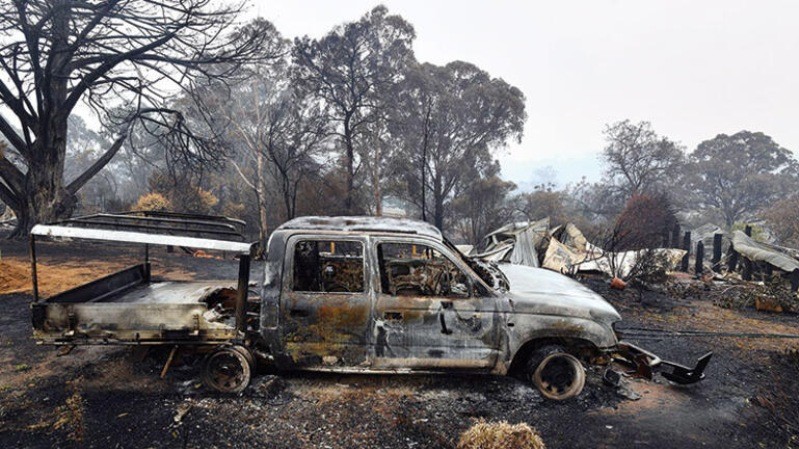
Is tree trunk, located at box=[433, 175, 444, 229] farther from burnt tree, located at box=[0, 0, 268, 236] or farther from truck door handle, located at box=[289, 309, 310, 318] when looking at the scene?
truck door handle, located at box=[289, 309, 310, 318]

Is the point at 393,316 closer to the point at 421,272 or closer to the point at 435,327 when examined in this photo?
the point at 435,327

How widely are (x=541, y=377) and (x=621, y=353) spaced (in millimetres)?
1089

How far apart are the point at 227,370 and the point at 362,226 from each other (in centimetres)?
212

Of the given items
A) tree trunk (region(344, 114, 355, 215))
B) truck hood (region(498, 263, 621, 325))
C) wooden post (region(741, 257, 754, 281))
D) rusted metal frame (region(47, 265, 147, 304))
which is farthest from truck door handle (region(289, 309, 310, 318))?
Answer: tree trunk (region(344, 114, 355, 215))

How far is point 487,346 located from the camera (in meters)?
3.94

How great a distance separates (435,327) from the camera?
3.89m

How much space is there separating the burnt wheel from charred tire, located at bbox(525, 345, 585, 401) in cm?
303

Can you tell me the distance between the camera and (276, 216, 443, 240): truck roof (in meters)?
4.02

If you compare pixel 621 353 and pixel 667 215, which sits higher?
pixel 667 215

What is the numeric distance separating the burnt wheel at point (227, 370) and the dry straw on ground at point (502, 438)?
2325 millimetres

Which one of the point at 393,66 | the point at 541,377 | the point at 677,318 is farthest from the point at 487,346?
the point at 393,66

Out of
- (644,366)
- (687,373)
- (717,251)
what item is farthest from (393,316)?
(717,251)

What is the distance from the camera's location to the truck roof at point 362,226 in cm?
402

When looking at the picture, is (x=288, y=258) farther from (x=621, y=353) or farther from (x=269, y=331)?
(x=621, y=353)
